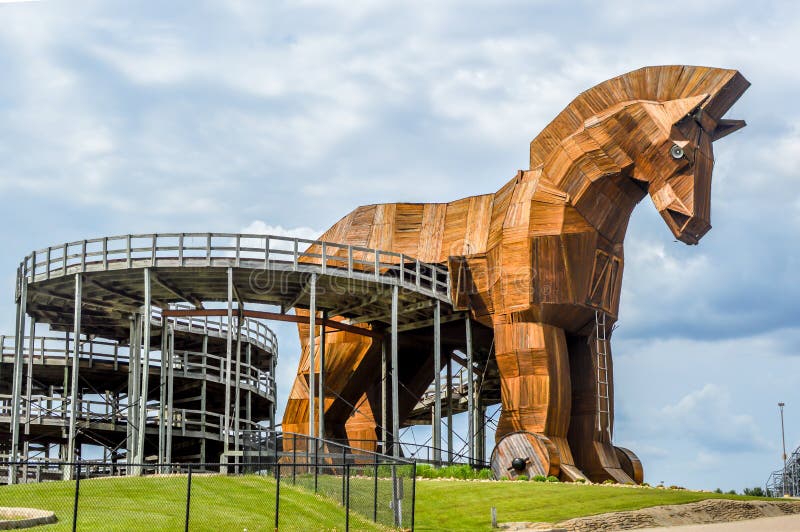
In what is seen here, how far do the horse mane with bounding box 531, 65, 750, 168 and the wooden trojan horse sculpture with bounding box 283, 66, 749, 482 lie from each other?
4 cm

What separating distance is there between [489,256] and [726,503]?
13526mm

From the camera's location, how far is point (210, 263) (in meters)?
35.9

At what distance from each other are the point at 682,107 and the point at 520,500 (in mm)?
14754

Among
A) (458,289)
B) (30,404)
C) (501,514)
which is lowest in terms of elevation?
(501,514)

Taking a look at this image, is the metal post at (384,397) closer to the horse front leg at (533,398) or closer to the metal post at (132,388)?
the horse front leg at (533,398)

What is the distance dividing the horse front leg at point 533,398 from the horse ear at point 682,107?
7.95 meters

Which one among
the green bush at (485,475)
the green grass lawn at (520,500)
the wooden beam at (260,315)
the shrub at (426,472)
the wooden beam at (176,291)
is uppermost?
the wooden beam at (176,291)

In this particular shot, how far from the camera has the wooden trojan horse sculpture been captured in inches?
1417

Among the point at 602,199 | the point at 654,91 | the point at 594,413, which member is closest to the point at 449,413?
the point at 594,413

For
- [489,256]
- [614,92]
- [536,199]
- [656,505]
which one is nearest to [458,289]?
[489,256]

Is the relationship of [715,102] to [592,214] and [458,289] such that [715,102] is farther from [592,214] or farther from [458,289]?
[458,289]

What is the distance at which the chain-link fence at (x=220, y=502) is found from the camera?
67.5 ft

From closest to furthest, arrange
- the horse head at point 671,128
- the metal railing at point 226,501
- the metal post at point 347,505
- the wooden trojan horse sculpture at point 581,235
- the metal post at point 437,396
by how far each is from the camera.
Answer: the metal railing at point 226,501
the metal post at point 347,505
the horse head at point 671,128
the wooden trojan horse sculpture at point 581,235
the metal post at point 437,396

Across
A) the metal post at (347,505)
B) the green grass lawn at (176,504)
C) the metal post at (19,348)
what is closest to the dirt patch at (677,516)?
the metal post at (347,505)
